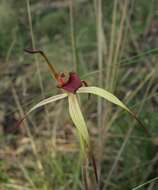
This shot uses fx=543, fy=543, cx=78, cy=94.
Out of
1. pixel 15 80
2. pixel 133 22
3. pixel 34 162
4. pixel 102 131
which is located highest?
pixel 133 22

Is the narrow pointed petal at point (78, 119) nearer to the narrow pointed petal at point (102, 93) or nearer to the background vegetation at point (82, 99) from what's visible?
the narrow pointed petal at point (102, 93)

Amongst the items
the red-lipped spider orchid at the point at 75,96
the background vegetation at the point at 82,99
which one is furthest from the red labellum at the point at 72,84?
the background vegetation at the point at 82,99

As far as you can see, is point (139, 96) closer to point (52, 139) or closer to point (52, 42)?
point (52, 139)

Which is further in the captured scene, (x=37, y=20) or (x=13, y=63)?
→ (x=37, y=20)

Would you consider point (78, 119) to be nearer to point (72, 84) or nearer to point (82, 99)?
point (72, 84)

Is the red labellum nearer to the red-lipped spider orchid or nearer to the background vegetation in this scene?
the red-lipped spider orchid

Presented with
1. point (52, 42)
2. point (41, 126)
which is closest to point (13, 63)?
point (52, 42)

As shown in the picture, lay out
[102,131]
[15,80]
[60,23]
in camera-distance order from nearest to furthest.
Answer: [102,131]
[15,80]
[60,23]

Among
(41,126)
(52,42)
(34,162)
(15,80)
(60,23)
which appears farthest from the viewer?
(60,23)

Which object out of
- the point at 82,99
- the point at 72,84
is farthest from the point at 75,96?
the point at 82,99
